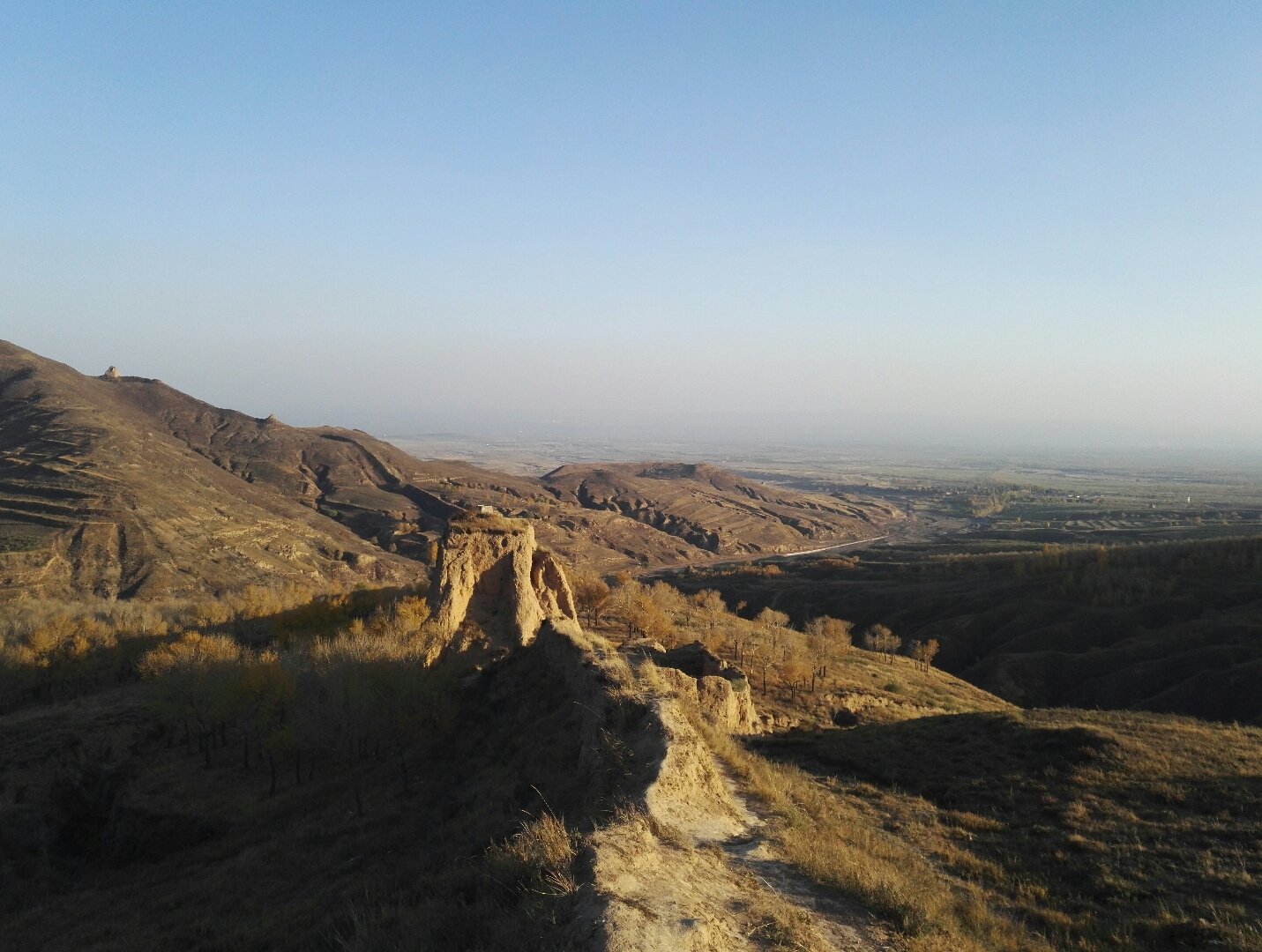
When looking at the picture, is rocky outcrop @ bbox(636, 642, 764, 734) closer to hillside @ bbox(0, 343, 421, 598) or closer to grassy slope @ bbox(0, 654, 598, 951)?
grassy slope @ bbox(0, 654, 598, 951)

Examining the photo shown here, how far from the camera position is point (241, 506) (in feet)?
338

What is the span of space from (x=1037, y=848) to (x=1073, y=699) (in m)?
46.9

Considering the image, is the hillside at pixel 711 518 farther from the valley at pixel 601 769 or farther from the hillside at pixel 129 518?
the valley at pixel 601 769

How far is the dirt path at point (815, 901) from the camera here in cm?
798

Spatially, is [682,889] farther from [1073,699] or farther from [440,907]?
[1073,699]

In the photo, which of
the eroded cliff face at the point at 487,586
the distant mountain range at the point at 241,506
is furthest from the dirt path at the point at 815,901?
the distant mountain range at the point at 241,506

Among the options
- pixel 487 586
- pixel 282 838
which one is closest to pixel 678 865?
pixel 282 838

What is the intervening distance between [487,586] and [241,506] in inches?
3554

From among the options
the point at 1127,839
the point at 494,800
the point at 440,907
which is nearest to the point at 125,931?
the point at 494,800

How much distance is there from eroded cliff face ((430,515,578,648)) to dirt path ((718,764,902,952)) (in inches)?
834

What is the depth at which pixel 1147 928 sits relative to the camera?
1028 cm

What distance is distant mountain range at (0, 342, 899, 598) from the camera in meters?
76.7

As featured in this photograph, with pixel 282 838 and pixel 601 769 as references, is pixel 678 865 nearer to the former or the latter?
pixel 601 769

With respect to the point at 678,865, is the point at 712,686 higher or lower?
lower
